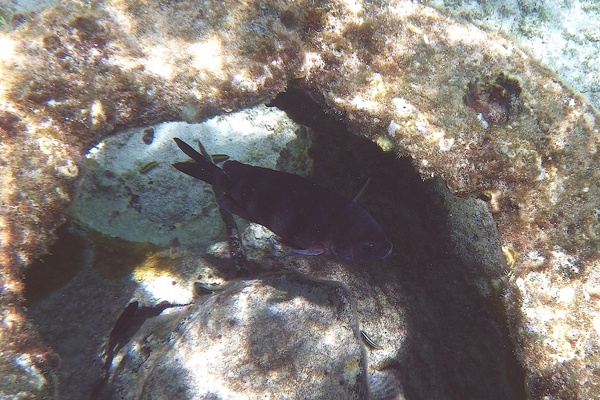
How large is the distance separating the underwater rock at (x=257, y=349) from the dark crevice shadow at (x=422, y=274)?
694mm

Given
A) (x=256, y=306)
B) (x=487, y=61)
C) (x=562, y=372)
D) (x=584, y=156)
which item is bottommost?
(x=256, y=306)

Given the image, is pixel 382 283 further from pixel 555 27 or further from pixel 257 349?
pixel 555 27

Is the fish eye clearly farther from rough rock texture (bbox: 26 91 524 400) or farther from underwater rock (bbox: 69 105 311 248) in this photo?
underwater rock (bbox: 69 105 311 248)

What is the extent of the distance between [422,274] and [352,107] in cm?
165

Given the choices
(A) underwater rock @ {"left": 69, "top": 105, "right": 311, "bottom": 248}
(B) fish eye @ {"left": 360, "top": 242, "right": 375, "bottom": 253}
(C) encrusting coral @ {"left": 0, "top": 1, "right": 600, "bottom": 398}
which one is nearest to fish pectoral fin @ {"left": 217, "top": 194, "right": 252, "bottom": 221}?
(C) encrusting coral @ {"left": 0, "top": 1, "right": 600, "bottom": 398}

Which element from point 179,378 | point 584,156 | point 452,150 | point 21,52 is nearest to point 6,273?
point 179,378

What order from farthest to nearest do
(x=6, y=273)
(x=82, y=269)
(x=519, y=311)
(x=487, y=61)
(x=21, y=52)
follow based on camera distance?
(x=82, y=269)
(x=487, y=61)
(x=21, y=52)
(x=519, y=311)
(x=6, y=273)

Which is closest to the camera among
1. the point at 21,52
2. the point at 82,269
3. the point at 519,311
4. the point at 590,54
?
the point at 519,311

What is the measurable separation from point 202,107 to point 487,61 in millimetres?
2152

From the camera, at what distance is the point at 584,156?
2.29m

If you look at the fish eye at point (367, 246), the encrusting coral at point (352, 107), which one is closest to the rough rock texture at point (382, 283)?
the encrusting coral at point (352, 107)

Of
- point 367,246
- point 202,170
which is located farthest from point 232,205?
point 367,246

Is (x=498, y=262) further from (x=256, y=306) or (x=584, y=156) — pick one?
(x=256, y=306)

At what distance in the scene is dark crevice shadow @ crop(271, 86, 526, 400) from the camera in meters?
2.56
